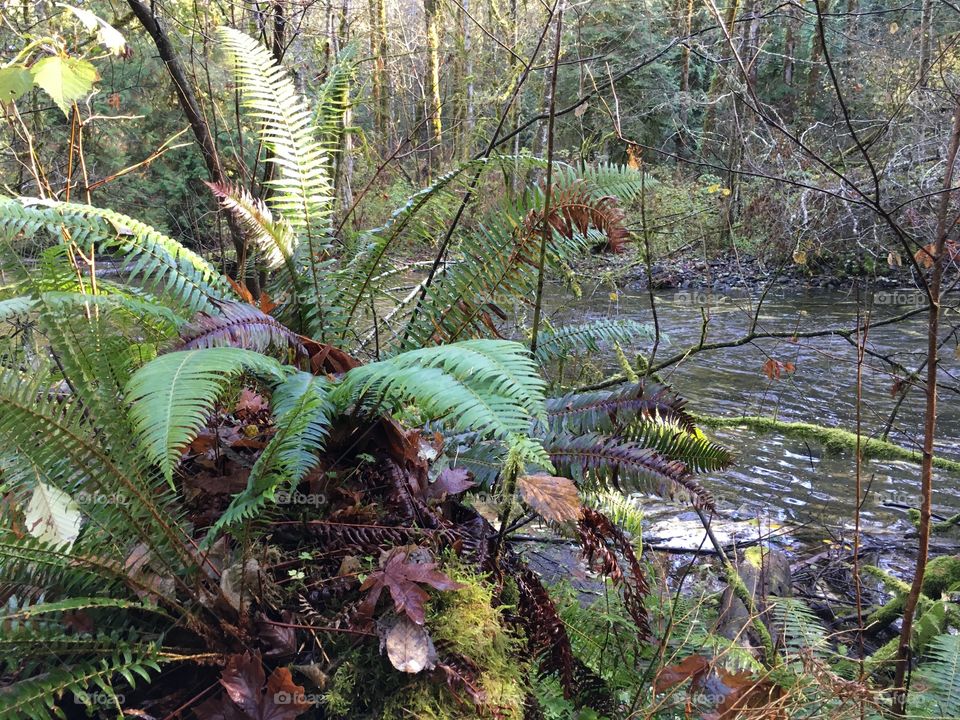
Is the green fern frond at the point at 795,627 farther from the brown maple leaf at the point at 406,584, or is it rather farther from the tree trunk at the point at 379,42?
the tree trunk at the point at 379,42

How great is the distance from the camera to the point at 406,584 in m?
1.41

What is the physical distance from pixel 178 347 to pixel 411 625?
925 mm

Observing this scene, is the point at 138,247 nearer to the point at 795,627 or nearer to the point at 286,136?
the point at 286,136

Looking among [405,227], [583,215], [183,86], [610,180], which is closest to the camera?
[583,215]

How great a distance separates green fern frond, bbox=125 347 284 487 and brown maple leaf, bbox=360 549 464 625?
1.68ft

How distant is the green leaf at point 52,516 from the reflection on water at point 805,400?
2.18 metres

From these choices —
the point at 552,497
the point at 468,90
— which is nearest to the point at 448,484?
the point at 552,497

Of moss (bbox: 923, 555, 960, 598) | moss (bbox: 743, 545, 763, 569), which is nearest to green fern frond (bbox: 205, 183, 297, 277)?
moss (bbox: 743, 545, 763, 569)

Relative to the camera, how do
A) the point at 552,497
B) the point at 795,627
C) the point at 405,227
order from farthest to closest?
the point at 405,227 → the point at 795,627 → the point at 552,497

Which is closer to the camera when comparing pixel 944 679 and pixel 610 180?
pixel 944 679

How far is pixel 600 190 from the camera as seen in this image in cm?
222

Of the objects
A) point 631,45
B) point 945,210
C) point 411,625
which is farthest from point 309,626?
point 631,45

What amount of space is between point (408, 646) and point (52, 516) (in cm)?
76

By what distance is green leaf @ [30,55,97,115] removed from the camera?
1.34 m
